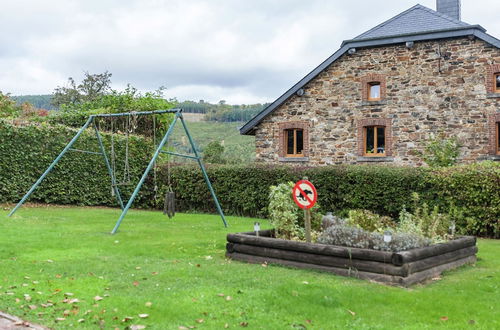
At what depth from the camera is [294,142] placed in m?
21.1

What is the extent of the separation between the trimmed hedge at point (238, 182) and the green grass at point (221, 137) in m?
21.1

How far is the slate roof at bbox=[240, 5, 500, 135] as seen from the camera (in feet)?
58.4

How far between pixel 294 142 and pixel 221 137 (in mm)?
27322

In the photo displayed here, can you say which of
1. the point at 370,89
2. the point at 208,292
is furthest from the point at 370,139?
the point at 208,292

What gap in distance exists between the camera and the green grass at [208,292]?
5.26 m

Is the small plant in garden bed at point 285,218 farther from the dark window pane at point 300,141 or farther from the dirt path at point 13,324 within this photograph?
the dark window pane at point 300,141

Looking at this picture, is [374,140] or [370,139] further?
[370,139]

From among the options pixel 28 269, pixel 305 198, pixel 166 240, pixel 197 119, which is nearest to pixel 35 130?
pixel 166 240

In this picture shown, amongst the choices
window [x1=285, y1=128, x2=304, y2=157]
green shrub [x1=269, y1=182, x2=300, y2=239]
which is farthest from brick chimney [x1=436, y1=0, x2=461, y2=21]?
green shrub [x1=269, y1=182, x2=300, y2=239]

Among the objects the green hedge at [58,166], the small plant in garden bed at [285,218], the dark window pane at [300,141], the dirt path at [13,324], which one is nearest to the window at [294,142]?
the dark window pane at [300,141]

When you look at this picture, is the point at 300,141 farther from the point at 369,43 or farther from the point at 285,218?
the point at 285,218

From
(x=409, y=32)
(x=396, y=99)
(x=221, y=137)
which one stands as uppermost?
(x=409, y=32)

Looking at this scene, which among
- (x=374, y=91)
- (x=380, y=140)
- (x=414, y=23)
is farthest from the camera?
(x=374, y=91)

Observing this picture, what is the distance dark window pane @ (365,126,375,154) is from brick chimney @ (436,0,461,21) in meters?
5.85
